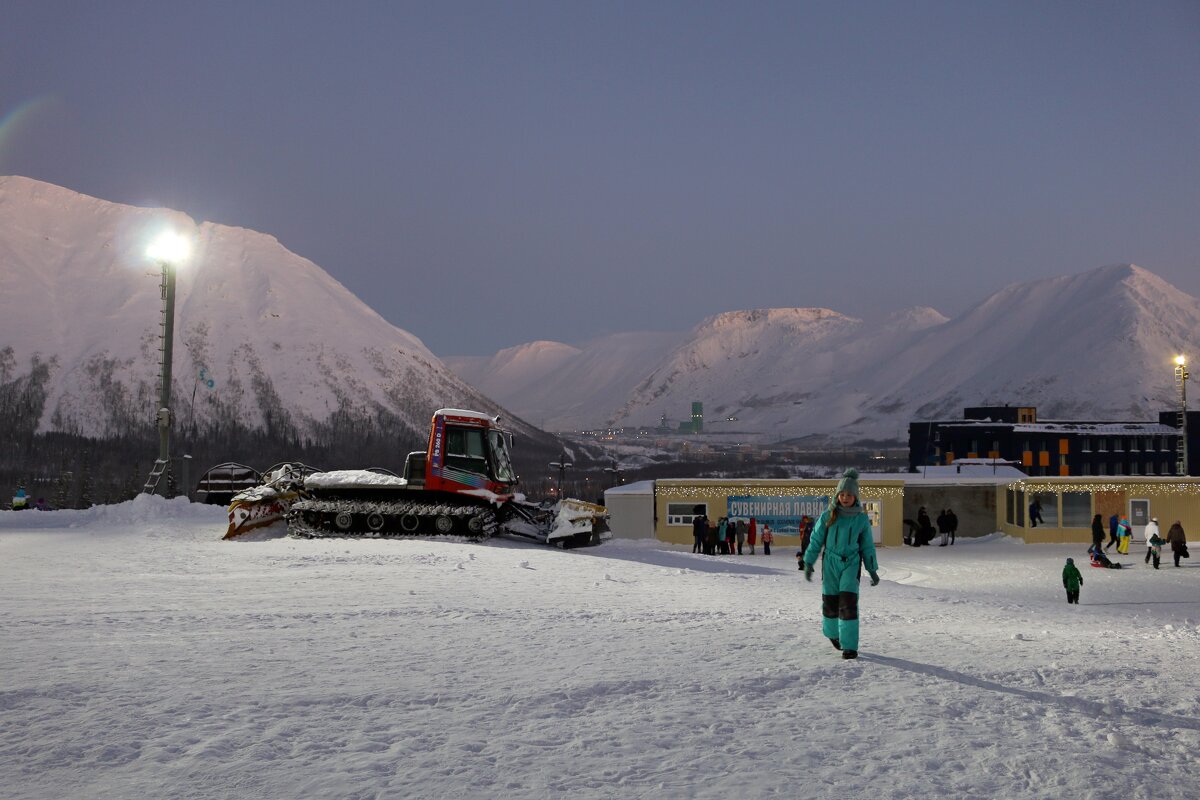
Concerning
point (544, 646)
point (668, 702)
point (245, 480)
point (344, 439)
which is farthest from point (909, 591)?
point (344, 439)

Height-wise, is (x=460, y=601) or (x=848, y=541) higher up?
(x=848, y=541)

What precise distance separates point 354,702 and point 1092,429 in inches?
4886

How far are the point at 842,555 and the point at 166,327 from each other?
22988mm

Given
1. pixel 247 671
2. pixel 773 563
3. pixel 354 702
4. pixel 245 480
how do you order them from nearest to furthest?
pixel 354 702, pixel 247 671, pixel 773 563, pixel 245 480

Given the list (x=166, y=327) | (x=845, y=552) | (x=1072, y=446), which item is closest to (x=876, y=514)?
(x=166, y=327)

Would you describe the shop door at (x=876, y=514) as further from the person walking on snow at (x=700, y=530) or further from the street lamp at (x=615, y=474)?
the street lamp at (x=615, y=474)

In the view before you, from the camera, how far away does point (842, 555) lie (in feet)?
28.0

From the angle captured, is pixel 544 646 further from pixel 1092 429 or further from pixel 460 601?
pixel 1092 429

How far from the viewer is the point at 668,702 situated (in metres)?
6.62

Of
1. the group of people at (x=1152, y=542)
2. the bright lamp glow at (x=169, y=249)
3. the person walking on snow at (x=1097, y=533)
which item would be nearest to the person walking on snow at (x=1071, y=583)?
the group of people at (x=1152, y=542)

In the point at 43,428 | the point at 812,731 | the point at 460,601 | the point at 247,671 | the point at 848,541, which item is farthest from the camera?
the point at 43,428

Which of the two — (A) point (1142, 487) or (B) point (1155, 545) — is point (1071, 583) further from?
(A) point (1142, 487)

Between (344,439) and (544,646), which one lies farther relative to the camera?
(344,439)

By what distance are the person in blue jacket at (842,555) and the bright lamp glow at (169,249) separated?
2445 cm
